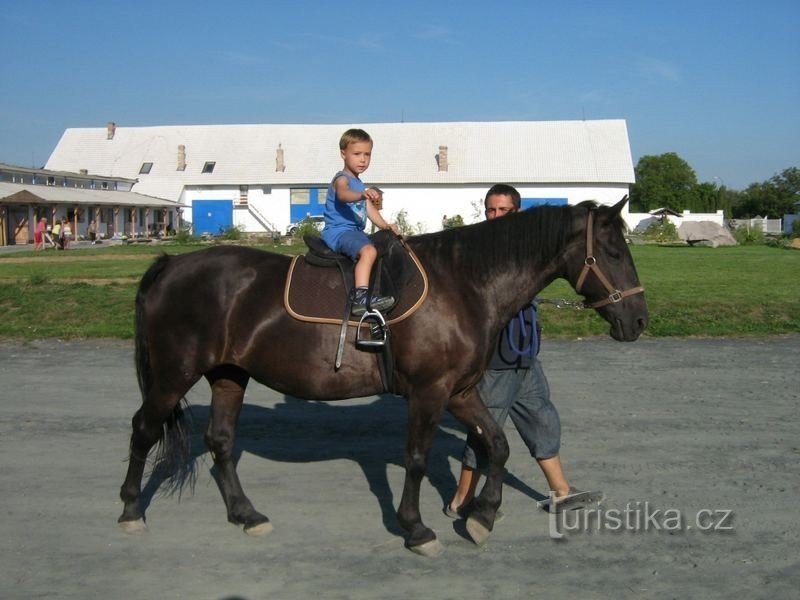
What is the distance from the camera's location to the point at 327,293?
5688mm

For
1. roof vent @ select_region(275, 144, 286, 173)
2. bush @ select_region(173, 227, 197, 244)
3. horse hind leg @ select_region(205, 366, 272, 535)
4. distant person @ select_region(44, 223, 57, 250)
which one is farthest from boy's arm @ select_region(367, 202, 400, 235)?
roof vent @ select_region(275, 144, 286, 173)

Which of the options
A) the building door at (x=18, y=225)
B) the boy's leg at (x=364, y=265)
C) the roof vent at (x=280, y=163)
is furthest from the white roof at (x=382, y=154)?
the boy's leg at (x=364, y=265)

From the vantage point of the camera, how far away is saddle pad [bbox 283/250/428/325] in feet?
17.9

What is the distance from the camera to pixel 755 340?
539 inches

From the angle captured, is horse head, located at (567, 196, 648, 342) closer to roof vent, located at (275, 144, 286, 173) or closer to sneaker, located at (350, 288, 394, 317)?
sneaker, located at (350, 288, 394, 317)

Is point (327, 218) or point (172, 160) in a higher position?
point (172, 160)

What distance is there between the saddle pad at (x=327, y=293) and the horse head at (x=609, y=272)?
3.57 ft

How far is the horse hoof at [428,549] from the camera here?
5227 millimetres

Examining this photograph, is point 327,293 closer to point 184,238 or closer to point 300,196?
point 184,238

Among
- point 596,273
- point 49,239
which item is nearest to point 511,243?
point 596,273

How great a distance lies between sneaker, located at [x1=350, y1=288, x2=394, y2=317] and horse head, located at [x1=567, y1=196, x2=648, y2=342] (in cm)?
131

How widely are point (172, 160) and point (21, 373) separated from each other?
57930 mm

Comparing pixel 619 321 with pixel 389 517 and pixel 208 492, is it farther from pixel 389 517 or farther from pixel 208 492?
pixel 208 492

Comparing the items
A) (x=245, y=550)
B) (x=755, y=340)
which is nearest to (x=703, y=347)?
(x=755, y=340)
